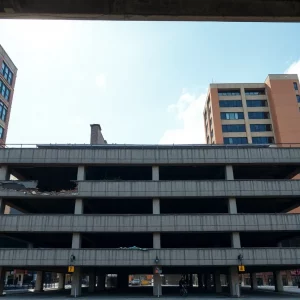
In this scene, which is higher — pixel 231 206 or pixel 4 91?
pixel 4 91

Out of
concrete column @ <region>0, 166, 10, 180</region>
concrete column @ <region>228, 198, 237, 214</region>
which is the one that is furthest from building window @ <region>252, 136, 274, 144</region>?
concrete column @ <region>0, 166, 10, 180</region>

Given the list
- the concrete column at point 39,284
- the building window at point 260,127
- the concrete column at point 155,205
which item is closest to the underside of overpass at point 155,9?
the concrete column at point 155,205

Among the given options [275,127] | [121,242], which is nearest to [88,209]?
[121,242]

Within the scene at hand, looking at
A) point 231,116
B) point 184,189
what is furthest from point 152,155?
point 231,116

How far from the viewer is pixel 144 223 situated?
36406 millimetres

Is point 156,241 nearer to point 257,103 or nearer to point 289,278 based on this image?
point 289,278

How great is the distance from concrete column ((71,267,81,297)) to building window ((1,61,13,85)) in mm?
43919

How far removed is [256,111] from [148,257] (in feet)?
175

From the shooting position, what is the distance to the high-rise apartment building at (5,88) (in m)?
62.4

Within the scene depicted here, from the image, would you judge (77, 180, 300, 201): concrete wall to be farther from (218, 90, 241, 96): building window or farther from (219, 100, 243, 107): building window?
(218, 90, 241, 96): building window

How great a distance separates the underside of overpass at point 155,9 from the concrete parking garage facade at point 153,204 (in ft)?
102

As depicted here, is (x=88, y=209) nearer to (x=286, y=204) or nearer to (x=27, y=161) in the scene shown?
(x=27, y=161)

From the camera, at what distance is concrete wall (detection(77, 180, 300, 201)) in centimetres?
3762

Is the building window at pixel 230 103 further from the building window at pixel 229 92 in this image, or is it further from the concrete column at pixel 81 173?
the concrete column at pixel 81 173
